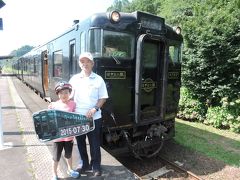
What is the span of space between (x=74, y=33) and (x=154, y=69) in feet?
6.49

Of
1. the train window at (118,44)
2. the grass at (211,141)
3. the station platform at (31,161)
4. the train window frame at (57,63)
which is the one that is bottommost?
the grass at (211,141)

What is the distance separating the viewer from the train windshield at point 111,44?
18.2 ft

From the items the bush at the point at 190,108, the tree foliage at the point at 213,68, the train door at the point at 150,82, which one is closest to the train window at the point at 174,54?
the train door at the point at 150,82

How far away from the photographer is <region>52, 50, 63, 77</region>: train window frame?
25.6 ft

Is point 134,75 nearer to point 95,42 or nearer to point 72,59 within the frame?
point 95,42

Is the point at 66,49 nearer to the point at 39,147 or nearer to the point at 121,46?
the point at 121,46

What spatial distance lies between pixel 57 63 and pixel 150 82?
330 centimetres

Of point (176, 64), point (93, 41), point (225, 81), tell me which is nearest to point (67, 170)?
point (93, 41)

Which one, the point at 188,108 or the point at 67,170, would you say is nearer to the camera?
the point at 67,170

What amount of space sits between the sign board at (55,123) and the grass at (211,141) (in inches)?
165

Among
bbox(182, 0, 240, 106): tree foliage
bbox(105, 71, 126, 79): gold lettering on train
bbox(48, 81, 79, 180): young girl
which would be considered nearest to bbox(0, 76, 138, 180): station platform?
bbox(48, 81, 79, 180): young girl

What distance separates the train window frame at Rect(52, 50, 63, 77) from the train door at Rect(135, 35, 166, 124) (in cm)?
259

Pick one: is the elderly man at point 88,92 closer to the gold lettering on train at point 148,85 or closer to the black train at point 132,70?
the black train at point 132,70

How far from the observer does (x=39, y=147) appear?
5879 mm
